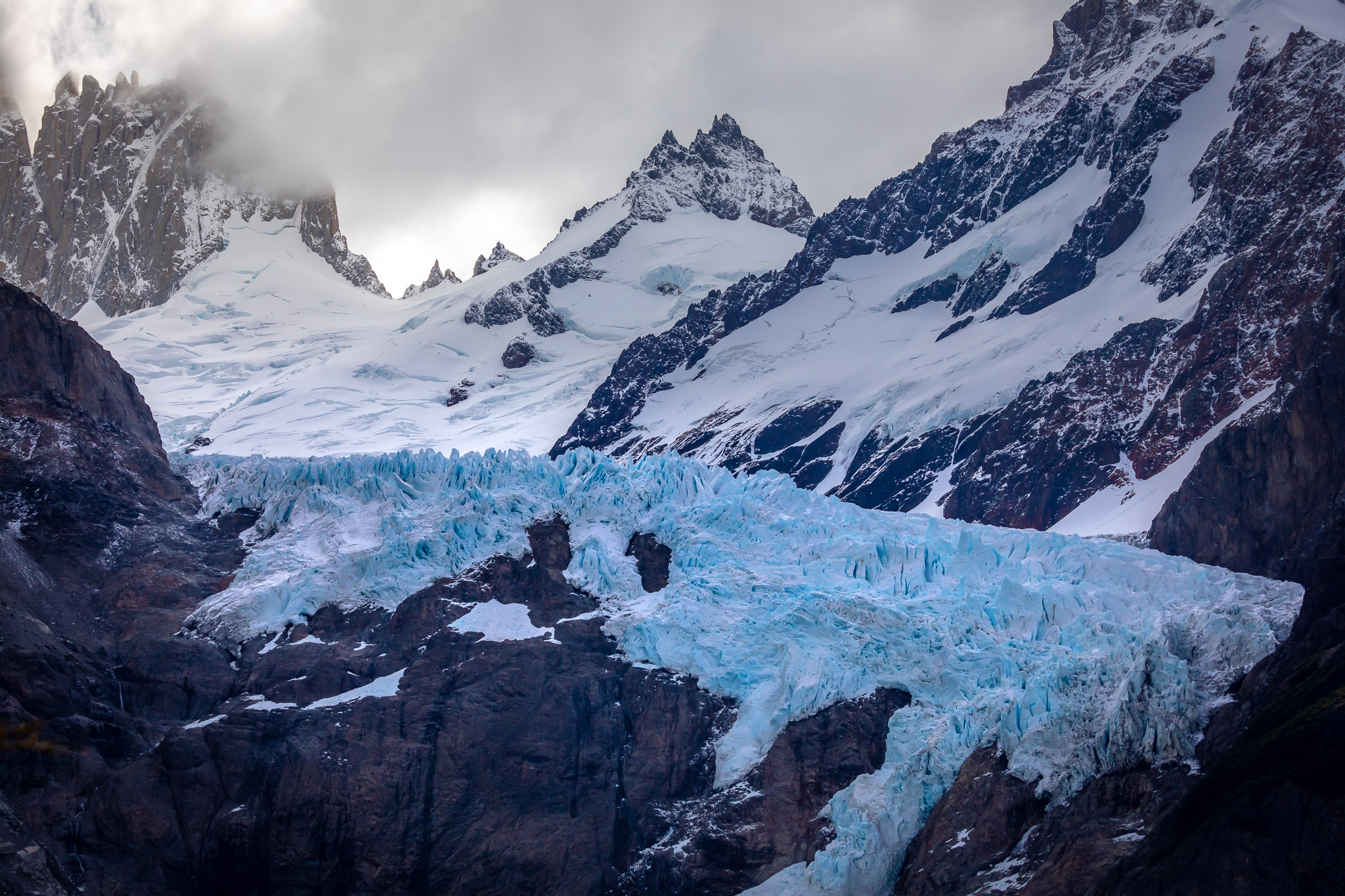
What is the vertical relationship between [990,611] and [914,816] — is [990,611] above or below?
above

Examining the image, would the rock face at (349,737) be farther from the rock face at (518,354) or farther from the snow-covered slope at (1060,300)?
the rock face at (518,354)

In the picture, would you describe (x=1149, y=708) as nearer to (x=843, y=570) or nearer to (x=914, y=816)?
(x=914, y=816)

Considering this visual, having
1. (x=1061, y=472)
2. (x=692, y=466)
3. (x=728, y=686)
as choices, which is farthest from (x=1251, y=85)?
(x=728, y=686)

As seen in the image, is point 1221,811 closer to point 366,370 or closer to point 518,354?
point 366,370

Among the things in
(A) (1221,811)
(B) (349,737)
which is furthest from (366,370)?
(A) (1221,811)

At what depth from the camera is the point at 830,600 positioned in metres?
52.0

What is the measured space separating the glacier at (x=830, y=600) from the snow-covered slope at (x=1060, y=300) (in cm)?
3080

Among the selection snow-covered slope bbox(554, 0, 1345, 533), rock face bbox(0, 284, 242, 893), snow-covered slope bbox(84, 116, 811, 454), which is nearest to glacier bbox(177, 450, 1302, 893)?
rock face bbox(0, 284, 242, 893)

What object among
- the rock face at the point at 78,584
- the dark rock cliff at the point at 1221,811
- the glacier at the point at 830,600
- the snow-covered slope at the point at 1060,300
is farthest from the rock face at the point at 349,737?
the snow-covered slope at the point at 1060,300

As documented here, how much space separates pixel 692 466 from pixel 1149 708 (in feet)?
97.7

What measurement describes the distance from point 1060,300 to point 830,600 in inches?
3605

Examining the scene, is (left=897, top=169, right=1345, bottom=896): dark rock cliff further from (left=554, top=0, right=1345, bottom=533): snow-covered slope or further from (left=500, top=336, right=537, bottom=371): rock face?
(left=500, top=336, right=537, bottom=371): rock face

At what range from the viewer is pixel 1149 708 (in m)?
40.9

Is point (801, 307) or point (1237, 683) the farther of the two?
point (801, 307)
